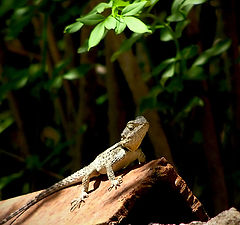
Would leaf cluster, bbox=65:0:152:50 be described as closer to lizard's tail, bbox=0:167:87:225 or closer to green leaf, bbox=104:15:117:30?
green leaf, bbox=104:15:117:30

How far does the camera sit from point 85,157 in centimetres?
643

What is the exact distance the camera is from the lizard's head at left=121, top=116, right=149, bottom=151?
3809mm

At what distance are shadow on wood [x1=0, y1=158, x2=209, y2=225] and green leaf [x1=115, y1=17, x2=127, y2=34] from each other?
0.75m

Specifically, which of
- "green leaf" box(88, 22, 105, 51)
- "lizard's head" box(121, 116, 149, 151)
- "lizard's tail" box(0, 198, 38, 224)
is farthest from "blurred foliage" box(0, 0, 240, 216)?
"lizard's tail" box(0, 198, 38, 224)

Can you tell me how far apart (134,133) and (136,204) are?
0.66 m

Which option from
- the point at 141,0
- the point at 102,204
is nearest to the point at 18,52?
the point at 141,0

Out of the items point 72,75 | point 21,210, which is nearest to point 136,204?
point 21,210

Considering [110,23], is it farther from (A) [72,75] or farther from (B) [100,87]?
(B) [100,87]

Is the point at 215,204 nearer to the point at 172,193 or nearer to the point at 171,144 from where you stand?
the point at 171,144

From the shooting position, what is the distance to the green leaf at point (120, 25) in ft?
10.6

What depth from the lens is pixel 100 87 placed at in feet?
21.7

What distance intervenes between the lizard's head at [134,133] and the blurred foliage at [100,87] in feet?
2.42

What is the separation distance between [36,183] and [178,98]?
217cm

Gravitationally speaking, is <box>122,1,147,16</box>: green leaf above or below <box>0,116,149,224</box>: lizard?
above
